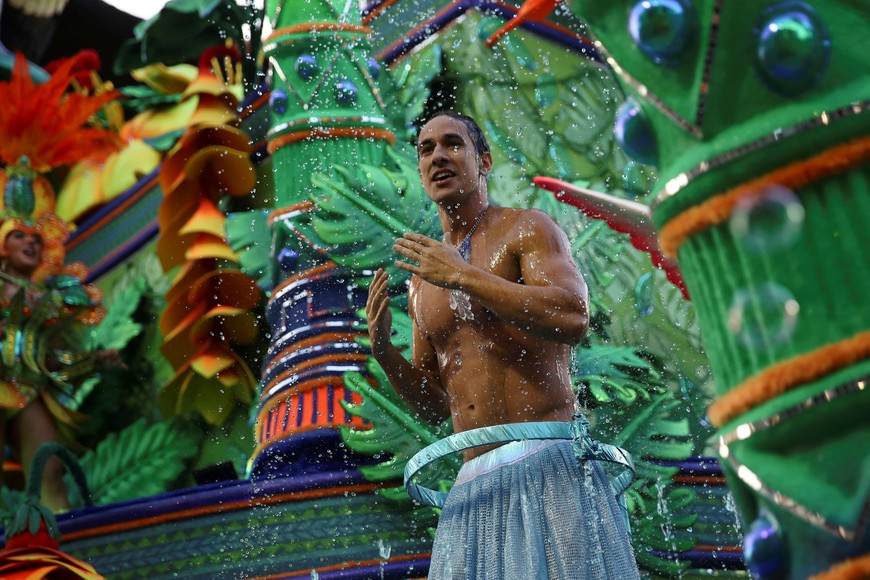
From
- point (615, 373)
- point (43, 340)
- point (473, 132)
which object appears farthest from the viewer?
point (43, 340)

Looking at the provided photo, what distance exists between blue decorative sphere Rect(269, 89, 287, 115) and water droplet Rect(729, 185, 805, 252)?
4727 mm

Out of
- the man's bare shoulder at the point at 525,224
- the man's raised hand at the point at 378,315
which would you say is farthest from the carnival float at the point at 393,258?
the man's raised hand at the point at 378,315

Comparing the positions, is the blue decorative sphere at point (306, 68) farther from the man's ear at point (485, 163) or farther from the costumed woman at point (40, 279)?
the costumed woman at point (40, 279)

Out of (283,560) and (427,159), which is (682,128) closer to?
(427,159)

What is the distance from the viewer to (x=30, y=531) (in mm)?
4727

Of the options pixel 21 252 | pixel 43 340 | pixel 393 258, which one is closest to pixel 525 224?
pixel 393 258

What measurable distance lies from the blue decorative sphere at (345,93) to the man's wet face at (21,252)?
3.08m

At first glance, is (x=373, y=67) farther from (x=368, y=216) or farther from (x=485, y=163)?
(x=485, y=163)

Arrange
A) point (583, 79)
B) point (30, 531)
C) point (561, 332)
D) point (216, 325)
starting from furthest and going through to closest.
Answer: point (216, 325), point (583, 79), point (30, 531), point (561, 332)

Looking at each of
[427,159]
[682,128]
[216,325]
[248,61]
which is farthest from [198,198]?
[682,128]

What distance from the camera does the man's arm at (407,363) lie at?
3154 mm

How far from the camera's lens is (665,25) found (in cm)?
114

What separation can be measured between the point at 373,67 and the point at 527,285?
10.1 ft

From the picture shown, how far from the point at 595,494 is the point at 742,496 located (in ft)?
6.06
